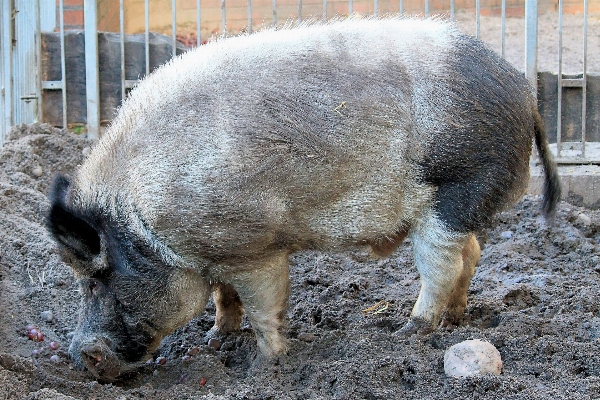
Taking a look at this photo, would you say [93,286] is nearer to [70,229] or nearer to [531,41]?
[70,229]

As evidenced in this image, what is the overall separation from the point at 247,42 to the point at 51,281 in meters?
1.89

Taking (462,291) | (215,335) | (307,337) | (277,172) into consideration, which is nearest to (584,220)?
(462,291)

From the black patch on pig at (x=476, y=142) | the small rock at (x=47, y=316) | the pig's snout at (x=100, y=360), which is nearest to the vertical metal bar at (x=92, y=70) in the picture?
the small rock at (x=47, y=316)

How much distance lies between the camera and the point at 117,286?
3803mm

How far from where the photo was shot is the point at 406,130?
3.99 meters

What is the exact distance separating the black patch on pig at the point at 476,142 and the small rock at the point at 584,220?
2.27m

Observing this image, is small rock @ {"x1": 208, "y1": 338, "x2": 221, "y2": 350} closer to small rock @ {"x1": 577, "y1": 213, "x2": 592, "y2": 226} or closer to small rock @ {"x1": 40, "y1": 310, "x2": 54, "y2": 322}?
small rock @ {"x1": 40, "y1": 310, "x2": 54, "y2": 322}

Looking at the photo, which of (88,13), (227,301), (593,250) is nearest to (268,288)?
(227,301)

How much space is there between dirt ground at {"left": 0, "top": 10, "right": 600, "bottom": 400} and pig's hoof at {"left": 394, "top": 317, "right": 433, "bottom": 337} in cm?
9

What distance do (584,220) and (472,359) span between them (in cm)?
312

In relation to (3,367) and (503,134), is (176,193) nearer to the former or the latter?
(3,367)

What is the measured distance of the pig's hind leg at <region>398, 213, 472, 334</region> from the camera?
4.15 m

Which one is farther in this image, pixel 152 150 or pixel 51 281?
pixel 51 281

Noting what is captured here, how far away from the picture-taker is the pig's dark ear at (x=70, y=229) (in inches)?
148
